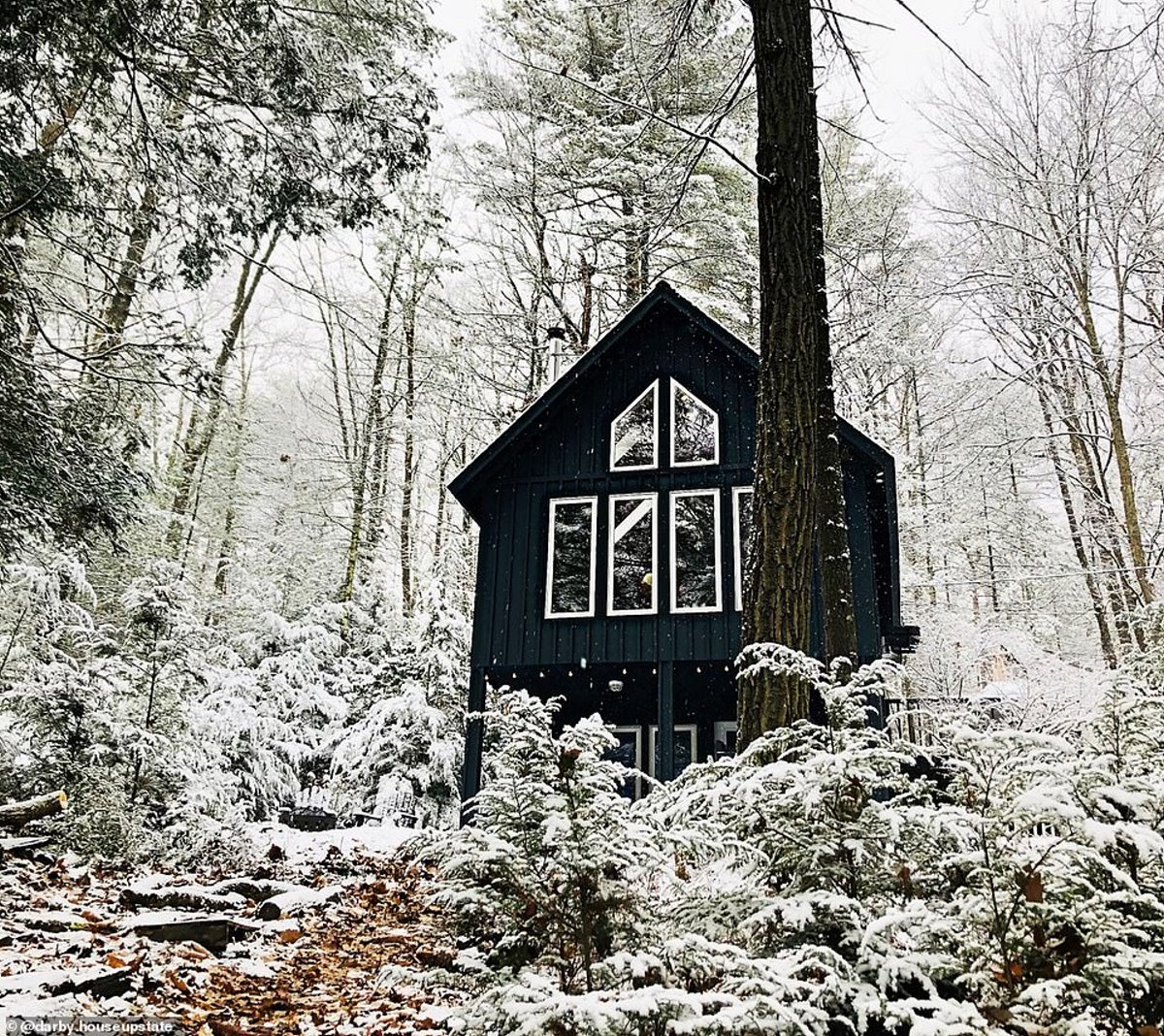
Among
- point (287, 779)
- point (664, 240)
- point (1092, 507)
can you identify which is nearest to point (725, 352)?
point (664, 240)

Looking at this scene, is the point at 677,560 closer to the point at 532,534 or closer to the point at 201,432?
the point at 532,534

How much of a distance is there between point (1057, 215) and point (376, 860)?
41.0ft

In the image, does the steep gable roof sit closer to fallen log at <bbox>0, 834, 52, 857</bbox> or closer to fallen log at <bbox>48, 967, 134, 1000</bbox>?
fallen log at <bbox>0, 834, 52, 857</bbox>

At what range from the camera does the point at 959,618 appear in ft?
63.1

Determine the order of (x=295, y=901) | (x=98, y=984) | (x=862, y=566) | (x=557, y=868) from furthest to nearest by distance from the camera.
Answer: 1. (x=862, y=566)
2. (x=295, y=901)
3. (x=98, y=984)
4. (x=557, y=868)

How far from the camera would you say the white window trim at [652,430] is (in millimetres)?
12070

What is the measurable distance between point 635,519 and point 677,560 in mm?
779

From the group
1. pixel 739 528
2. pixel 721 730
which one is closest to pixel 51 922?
pixel 739 528

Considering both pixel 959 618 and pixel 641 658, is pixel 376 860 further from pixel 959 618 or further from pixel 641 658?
pixel 959 618

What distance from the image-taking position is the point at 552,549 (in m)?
12.1

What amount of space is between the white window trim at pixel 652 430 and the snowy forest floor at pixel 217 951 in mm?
5890

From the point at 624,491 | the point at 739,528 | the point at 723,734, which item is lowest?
the point at 723,734

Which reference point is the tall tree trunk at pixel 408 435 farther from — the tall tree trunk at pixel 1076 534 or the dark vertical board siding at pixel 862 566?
the tall tree trunk at pixel 1076 534

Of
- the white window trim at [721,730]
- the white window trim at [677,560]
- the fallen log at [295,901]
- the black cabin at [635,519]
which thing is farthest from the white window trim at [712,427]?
the fallen log at [295,901]
